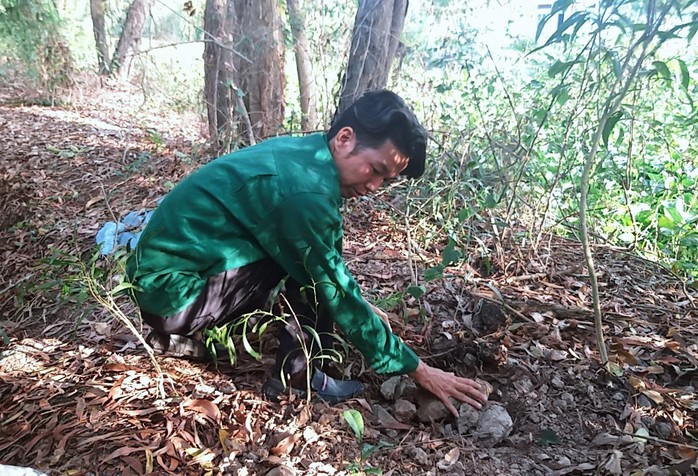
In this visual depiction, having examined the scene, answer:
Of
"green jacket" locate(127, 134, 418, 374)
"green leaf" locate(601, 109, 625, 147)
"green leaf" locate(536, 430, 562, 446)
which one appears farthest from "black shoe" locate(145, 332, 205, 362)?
"green leaf" locate(601, 109, 625, 147)

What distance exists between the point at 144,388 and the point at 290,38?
3.21 metres

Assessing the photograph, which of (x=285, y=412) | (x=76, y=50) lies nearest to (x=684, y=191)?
(x=285, y=412)

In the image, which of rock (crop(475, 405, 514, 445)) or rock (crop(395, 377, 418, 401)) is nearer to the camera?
rock (crop(475, 405, 514, 445))

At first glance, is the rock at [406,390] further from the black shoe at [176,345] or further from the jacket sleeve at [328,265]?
the black shoe at [176,345]

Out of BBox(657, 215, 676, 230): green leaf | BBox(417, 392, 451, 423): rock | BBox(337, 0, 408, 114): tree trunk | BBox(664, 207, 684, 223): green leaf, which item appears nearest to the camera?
BBox(417, 392, 451, 423): rock

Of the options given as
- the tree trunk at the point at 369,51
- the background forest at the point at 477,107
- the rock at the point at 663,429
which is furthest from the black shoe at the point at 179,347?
the tree trunk at the point at 369,51

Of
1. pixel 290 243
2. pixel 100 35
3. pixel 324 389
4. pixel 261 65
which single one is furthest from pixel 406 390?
pixel 100 35

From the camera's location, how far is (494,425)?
5.48ft

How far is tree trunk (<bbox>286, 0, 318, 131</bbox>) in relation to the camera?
4.05 metres

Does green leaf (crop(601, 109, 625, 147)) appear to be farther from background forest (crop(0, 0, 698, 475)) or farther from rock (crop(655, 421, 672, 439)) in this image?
rock (crop(655, 421, 672, 439))

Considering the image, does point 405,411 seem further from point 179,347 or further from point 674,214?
point 674,214

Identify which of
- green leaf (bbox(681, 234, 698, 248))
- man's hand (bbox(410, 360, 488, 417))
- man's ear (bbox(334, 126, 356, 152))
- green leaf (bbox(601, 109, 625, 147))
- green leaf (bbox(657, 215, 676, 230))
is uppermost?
green leaf (bbox(601, 109, 625, 147))

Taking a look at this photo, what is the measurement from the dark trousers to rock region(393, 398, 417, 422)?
0.34 meters

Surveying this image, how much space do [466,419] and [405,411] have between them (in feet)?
0.67
